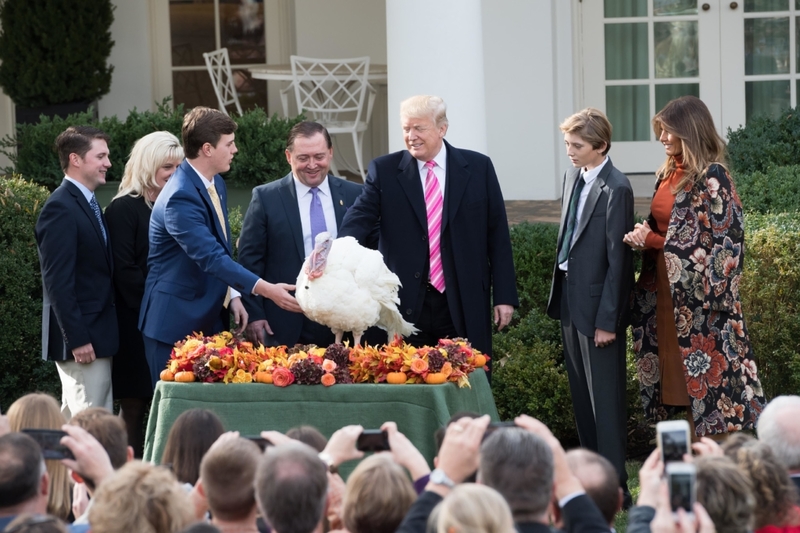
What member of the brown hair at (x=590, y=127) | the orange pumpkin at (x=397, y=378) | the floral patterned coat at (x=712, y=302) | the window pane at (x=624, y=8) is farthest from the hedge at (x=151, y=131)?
the orange pumpkin at (x=397, y=378)

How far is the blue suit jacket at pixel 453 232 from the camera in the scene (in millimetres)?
5328

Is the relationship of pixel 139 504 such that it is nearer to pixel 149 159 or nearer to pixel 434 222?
pixel 434 222

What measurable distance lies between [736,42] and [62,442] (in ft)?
30.7

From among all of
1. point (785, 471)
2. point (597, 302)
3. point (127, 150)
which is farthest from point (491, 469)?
point (127, 150)

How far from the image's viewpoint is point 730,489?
8.97ft

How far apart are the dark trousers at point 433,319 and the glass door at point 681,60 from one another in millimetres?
6290

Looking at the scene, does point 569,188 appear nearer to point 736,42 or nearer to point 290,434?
point 290,434

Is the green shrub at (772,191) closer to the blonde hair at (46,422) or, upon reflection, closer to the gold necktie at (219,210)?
the gold necktie at (219,210)

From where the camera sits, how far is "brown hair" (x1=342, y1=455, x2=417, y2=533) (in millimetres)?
2895

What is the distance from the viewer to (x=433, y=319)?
5.36 m

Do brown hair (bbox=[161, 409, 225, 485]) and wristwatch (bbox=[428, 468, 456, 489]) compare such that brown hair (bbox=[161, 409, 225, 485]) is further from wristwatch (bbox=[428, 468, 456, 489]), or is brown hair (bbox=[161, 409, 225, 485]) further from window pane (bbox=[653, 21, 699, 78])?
window pane (bbox=[653, 21, 699, 78])

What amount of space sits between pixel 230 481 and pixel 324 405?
1.67 m

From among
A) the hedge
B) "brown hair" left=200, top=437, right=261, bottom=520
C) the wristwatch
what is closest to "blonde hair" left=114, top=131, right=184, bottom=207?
"brown hair" left=200, top=437, right=261, bottom=520

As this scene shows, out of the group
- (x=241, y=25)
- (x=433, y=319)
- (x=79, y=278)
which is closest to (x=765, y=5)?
(x=241, y=25)
